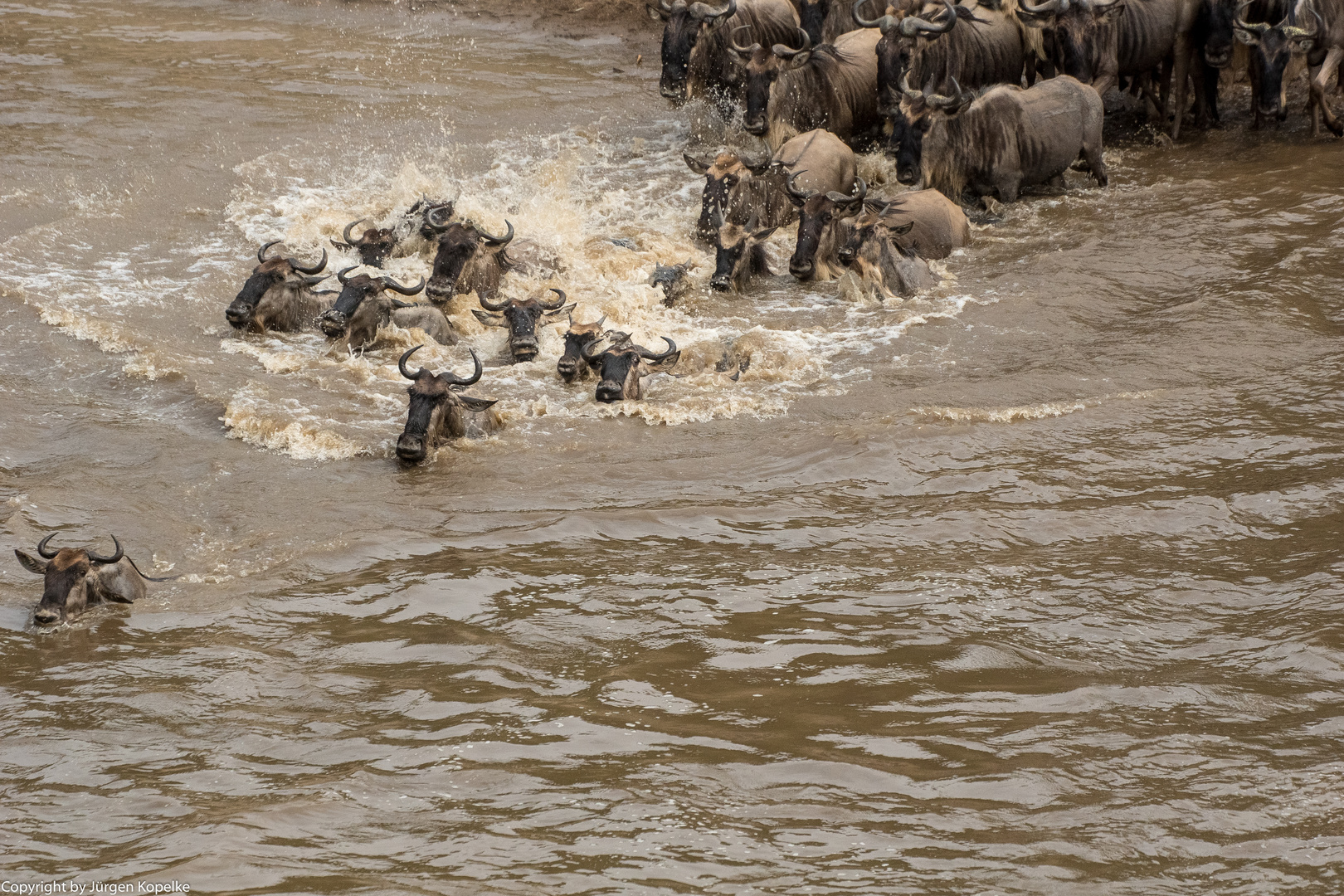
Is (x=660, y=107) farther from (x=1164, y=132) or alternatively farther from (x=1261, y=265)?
(x=1261, y=265)

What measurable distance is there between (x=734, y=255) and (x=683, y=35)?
5.48m

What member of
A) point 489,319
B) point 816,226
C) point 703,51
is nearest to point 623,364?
point 489,319

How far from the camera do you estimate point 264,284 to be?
10.9 metres

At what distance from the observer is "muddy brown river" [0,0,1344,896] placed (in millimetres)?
4922

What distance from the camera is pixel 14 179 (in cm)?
1424

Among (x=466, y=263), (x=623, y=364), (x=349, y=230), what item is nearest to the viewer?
(x=623, y=364)

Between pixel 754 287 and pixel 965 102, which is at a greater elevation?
pixel 965 102

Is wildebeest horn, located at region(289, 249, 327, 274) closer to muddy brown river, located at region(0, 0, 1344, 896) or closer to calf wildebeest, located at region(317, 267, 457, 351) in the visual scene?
calf wildebeest, located at region(317, 267, 457, 351)

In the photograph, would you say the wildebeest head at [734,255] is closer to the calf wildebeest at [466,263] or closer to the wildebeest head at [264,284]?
the calf wildebeest at [466,263]

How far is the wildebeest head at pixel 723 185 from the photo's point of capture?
41.8 ft

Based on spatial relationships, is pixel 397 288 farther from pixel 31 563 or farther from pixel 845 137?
pixel 845 137

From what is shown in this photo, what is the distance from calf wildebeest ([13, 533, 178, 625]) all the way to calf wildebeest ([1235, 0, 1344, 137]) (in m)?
12.8

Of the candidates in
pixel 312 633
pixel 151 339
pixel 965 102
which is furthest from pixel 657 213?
pixel 312 633

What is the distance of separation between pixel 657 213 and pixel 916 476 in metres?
6.52
